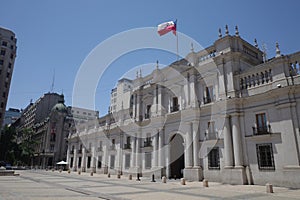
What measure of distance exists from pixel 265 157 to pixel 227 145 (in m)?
3.38

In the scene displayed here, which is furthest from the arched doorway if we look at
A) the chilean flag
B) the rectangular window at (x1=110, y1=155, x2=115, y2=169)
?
the rectangular window at (x1=110, y1=155, x2=115, y2=169)

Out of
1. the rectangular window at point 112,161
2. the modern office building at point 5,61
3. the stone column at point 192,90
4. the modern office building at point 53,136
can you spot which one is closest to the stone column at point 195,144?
the stone column at point 192,90

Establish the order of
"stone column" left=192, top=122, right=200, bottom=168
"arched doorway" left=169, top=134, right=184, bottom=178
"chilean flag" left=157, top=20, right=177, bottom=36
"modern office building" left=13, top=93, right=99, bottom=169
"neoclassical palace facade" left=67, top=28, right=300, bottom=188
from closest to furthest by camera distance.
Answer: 1. "neoclassical palace facade" left=67, top=28, right=300, bottom=188
2. "stone column" left=192, top=122, right=200, bottom=168
3. "chilean flag" left=157, top=20, right=177, bottom=36
4. "arched doorway" left=169, top=134, right=184, bottom=178
5. "modern office building" left=13, top=93, right=99, bottom=169

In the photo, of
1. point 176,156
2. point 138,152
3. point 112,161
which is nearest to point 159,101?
point 176,156

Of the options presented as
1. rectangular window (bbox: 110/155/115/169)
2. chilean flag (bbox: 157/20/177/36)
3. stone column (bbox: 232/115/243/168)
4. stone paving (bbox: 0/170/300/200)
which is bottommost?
stone paving (bbox: 0/170/300/200)

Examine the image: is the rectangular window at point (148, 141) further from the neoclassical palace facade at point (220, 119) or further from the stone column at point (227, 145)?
the stone column at point (227, 145)

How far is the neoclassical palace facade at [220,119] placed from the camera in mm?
19062

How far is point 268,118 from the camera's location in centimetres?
2022

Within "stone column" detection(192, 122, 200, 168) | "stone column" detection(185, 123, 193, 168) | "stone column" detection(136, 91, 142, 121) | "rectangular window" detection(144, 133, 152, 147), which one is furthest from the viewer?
"stone column" detection(136, 91, 142, 121)

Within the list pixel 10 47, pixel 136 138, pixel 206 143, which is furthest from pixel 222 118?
pixel 10 47

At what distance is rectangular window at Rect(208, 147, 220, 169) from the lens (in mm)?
23188

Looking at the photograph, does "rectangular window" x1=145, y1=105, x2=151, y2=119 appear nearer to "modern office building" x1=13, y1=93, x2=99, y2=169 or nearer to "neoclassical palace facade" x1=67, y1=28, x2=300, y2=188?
"neoclassical palace facade" x1=67, y1=28, x2=300, y2=188

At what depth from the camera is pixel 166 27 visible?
89.5ft

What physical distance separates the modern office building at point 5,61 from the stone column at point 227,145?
55.0 m
